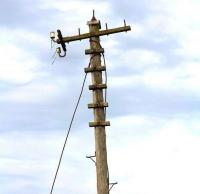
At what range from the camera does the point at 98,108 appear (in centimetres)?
1316

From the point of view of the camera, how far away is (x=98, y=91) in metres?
13.2

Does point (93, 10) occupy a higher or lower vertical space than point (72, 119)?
higher

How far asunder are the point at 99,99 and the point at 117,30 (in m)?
1.94

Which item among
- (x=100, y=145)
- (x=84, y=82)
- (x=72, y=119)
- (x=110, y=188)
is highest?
(x=84, y=82)

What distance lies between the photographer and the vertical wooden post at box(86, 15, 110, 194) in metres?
12.9

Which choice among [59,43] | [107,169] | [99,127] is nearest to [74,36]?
[59,43]

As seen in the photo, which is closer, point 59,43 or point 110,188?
point 110,188

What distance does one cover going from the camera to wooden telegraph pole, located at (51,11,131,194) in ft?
42.3

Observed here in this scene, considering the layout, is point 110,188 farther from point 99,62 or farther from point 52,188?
point 99,62

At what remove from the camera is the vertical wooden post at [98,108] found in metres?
12.9

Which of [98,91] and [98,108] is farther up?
[98,91]

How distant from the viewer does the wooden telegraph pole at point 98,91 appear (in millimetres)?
12883

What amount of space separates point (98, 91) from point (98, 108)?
456mm

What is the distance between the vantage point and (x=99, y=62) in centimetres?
1344
